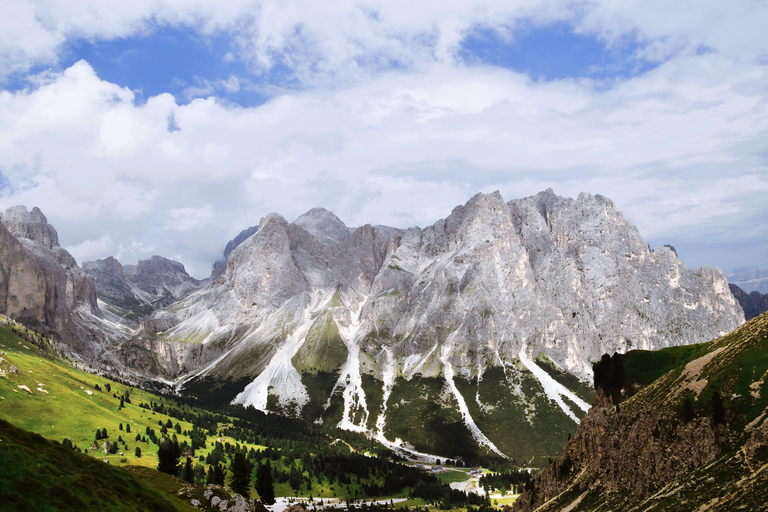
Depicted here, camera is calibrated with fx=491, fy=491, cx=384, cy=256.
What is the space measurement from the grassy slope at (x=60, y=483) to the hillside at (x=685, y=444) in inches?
3274

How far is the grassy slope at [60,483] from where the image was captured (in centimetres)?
6172

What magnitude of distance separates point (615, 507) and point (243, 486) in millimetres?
92436

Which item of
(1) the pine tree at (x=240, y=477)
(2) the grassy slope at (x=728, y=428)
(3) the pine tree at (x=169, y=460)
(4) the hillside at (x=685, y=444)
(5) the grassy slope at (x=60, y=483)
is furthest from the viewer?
(3) the pine tree at (x=169, y=460)

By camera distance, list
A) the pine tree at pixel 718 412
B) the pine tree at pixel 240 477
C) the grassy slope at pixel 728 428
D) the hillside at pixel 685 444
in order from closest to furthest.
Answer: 1. the grassy slope at pixel 728 428
2. the hillside at pixel 685 444
3. the pine tree at pixel 718 412
4. the pine tree at pixel 240 477

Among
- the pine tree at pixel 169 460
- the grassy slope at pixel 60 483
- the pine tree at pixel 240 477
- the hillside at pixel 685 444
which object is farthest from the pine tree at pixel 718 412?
the pine tree at pixel 169 460

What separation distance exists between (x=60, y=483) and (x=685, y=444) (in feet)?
331

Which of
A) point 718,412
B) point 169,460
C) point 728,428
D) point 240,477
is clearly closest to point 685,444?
point 728,428

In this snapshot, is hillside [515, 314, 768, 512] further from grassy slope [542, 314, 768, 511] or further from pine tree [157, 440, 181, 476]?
pine tree [157, 440, 181, 476]

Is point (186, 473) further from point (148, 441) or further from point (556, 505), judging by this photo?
point (556, 505)

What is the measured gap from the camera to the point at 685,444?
88562 mm

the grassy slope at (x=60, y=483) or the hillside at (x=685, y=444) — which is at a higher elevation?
the grassy slope at (x=60, y=483)

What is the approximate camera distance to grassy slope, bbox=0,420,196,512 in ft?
202

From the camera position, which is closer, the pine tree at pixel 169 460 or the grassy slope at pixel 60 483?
the grassy slope at pixel 60 483

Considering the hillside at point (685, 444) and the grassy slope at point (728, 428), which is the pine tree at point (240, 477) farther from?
the grassy slope at point (728, 428)
